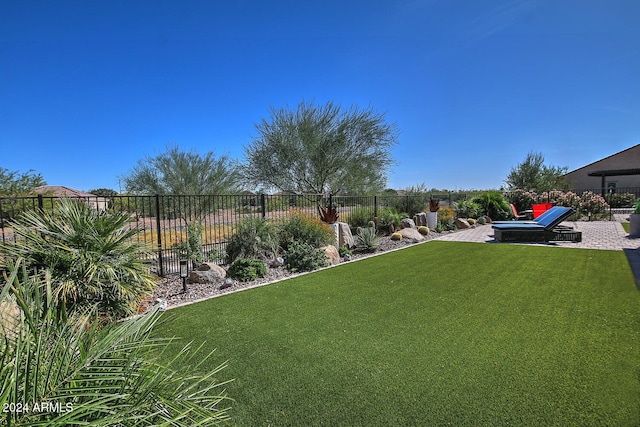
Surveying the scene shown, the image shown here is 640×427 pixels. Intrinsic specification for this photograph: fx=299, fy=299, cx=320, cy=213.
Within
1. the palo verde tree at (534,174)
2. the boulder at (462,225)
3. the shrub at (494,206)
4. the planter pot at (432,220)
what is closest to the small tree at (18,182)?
the planter pot at (432,220)

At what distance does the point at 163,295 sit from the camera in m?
5.41

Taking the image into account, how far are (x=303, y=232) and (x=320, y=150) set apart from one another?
8.22m

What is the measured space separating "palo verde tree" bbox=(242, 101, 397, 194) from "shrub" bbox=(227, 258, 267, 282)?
9673 mm

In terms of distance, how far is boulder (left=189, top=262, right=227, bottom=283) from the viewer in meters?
5.96

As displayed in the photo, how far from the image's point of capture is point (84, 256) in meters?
4.06

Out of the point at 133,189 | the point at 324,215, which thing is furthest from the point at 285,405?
the point at 133,189

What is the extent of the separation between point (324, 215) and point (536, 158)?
26432mm

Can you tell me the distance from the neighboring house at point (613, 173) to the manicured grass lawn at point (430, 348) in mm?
29675

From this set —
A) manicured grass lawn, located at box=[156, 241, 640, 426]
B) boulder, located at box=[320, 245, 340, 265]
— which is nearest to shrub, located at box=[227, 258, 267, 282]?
manicured grass lawn, located at box=[156, 241, 640, 426]

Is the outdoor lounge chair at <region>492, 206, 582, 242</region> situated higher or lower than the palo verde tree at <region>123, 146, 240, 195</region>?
lower

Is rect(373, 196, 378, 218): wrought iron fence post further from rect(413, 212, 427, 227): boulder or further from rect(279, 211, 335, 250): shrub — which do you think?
rect(279, 211, 335, 250): shrub

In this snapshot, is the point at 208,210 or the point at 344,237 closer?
the point at 344,237

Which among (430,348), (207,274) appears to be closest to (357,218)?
(207,274)

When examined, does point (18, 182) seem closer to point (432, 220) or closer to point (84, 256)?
point (84, 256)
